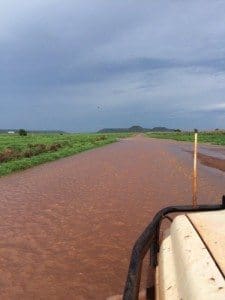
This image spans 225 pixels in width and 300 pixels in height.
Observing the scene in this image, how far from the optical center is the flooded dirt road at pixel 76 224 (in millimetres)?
5809

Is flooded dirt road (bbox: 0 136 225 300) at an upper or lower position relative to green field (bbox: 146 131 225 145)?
lower

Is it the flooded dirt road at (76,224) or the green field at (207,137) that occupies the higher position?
the green field at (207,137)

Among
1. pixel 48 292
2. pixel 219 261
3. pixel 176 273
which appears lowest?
pixel 48 292

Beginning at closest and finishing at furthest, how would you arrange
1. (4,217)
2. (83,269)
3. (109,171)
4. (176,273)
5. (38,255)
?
(176,273)
(83,269)
(38,255)
(4,217)
(109,171)

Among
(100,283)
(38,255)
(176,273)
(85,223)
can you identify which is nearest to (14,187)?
(85,223)

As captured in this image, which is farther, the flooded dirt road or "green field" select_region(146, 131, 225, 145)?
"green field" select_region(146, 131, 225, 145)

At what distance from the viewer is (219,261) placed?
2572 millimetres

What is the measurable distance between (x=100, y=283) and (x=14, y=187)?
899cm

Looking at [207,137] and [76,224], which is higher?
→ [207,137]

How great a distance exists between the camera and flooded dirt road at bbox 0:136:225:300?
581cm

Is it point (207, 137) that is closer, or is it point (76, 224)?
point (76, 224)

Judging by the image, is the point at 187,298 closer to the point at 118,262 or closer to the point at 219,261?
the point at 219,261

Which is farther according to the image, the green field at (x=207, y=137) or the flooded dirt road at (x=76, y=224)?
the green field at (x=207, y=137)

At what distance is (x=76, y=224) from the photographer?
893 cm
